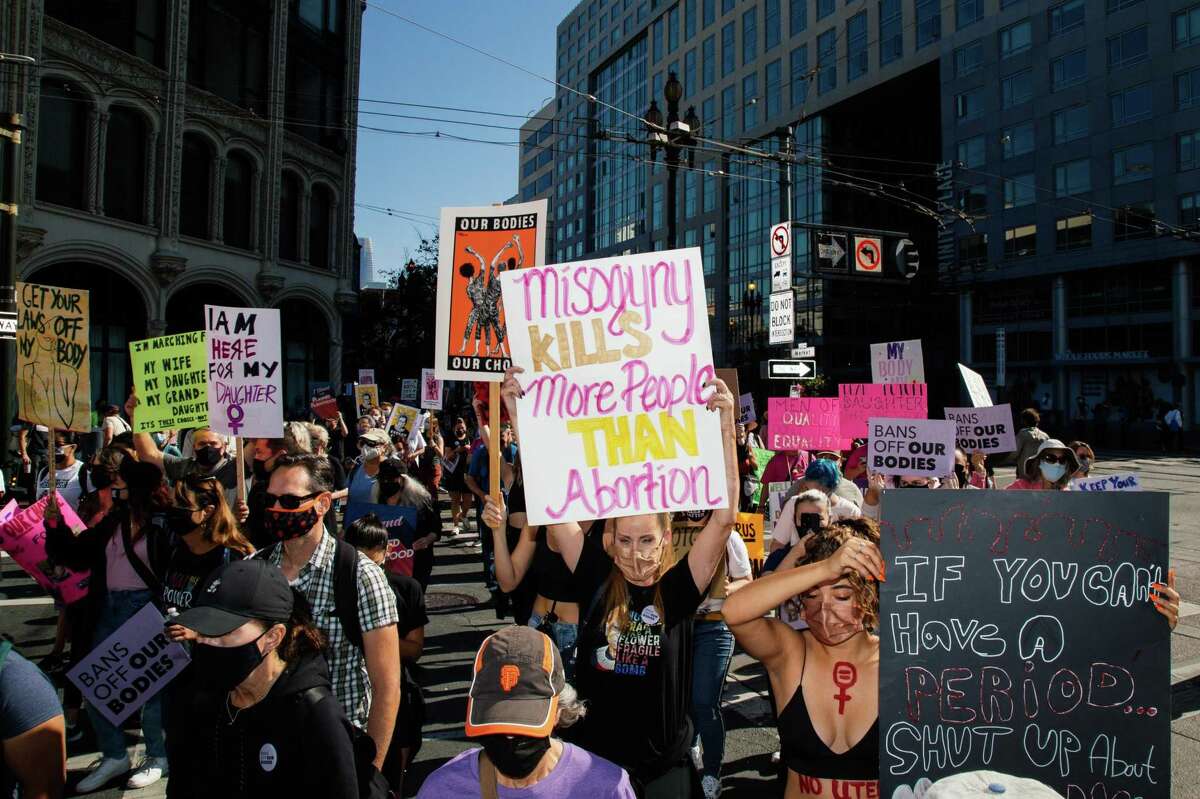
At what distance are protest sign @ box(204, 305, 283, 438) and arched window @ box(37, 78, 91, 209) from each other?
61.5 feet

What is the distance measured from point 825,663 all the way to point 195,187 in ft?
88.4

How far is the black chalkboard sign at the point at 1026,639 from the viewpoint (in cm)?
274

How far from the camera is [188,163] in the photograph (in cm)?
2464

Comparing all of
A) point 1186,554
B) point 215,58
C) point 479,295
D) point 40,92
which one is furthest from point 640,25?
point 479,295

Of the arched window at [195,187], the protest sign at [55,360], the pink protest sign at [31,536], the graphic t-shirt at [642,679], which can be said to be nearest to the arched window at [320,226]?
the arched window at [195,187]

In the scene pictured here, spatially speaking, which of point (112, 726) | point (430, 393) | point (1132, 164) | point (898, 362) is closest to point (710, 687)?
point (112, 726)

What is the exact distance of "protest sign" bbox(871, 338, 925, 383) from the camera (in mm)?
10023

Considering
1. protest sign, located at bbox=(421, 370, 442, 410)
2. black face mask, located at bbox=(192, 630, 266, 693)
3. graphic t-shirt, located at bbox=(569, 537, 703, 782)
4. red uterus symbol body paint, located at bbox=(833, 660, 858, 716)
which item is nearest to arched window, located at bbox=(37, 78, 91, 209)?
protest sign, located at bbox=(421, 370, 442, 410)

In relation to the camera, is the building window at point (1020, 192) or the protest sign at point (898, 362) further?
the building window at point (1020, 192)

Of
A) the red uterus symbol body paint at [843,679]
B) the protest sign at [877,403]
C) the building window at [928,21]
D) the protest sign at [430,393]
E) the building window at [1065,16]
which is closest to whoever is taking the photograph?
the red uterus symbol body paint at [843,679]

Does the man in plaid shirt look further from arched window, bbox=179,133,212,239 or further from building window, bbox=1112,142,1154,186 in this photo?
building window, bbox=1112,142,1154,186

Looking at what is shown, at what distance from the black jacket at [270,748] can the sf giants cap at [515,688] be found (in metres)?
0.51

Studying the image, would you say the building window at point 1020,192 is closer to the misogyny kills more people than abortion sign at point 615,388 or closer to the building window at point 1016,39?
the building window at point 1016,39

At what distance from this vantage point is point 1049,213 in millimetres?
43469
